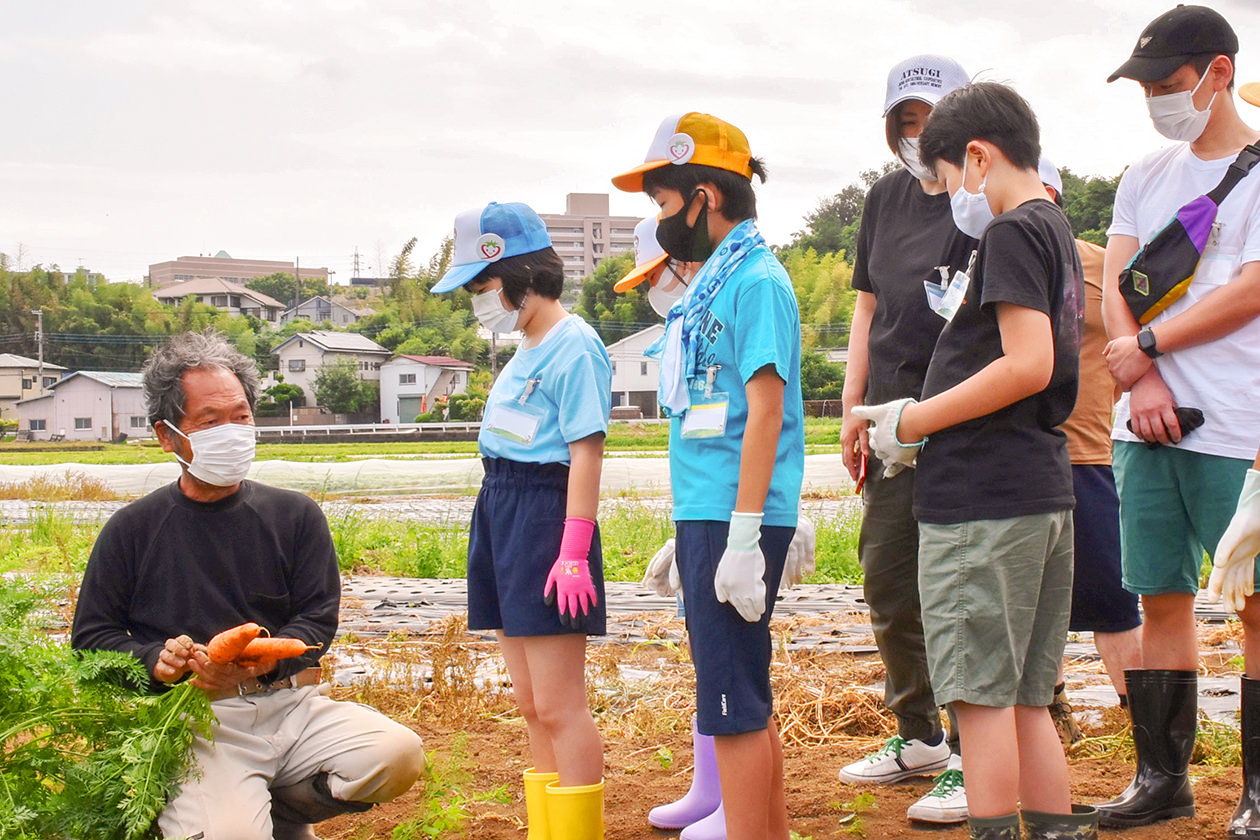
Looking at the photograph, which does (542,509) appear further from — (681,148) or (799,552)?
(681,148)

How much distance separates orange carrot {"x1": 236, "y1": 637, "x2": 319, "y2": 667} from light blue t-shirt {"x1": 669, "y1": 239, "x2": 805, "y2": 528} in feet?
3.18

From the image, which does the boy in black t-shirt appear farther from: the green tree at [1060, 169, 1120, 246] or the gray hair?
the green tree at [1060, 169, 1120, 246]

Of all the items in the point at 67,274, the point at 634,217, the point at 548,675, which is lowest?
the point at 548,675

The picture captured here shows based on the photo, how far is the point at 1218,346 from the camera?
9.01 ft

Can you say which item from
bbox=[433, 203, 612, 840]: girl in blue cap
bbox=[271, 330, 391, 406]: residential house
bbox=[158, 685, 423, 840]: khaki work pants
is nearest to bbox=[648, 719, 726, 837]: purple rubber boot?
bbox=[433, 203, 612, 840]: girl in blue cap

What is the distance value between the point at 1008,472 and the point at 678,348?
2.59ft

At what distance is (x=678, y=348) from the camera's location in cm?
265

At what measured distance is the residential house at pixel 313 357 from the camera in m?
68.4

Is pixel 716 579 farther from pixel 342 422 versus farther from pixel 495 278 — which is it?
pixel 342 422

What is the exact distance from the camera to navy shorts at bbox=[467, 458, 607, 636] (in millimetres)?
2865

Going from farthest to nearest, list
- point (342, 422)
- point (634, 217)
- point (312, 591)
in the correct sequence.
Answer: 1. point (634, 217)
2. point (342, 422)
3. point (312, 591)

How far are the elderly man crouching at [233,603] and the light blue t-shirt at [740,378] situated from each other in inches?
41.7

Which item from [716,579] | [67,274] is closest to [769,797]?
[716,579]

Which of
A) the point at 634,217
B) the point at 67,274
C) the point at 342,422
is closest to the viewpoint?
the point at 342,422
